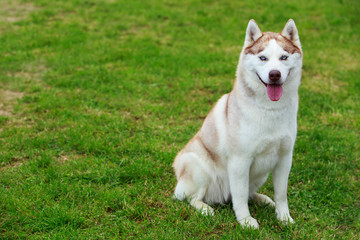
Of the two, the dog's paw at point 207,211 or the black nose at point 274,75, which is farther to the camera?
the dog's paw at point 207,211

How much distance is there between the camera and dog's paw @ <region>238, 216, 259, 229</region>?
3361 mm

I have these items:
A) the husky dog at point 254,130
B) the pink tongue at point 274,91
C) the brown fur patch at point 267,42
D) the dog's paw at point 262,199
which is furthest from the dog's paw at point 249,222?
the brown fur patch at point 267,42

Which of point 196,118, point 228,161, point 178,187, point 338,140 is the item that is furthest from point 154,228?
point 338,140

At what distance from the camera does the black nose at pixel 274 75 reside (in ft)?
9.93

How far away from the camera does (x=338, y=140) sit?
16.7 ft

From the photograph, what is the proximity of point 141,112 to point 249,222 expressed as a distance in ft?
9.05

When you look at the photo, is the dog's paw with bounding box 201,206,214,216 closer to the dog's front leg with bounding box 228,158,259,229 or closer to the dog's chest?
the dog's front leg with bounding box 228,158,259,229

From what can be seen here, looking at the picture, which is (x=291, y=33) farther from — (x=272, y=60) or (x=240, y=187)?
(x=240, y=187)

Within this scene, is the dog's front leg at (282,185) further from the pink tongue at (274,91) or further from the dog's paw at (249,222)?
the pink tongue at (274,91)

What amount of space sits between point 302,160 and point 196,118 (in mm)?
1695

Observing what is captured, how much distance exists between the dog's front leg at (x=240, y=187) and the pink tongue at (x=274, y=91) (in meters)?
0.59

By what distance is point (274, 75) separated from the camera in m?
3.03

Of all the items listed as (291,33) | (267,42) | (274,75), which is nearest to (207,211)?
(274,75)

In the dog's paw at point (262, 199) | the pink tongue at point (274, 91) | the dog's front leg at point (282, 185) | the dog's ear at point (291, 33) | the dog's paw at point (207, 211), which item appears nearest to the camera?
the pink tongue at point (274, 91)
